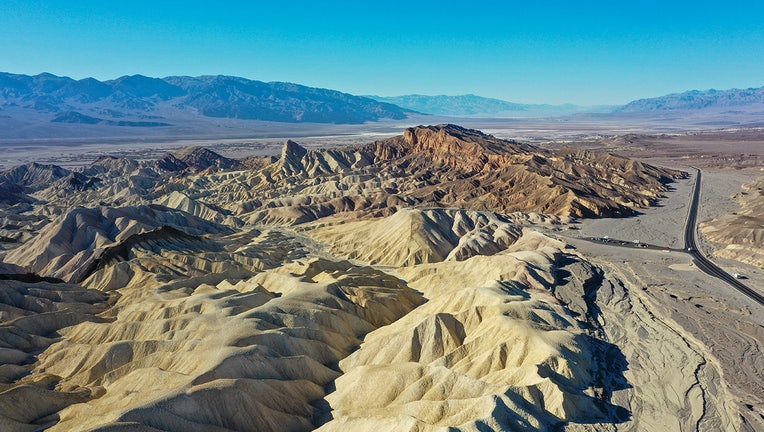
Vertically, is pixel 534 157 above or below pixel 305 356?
above

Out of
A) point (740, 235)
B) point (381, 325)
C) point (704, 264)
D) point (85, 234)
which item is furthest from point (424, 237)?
point (85, 234)

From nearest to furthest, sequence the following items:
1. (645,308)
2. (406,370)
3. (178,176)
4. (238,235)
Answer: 1. (406,370)
2. (645,308)
3. (238,235)
4. (178,176)

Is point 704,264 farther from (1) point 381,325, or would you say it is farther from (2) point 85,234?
(2) point 85,234

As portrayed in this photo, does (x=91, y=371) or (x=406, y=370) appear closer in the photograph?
(x=406, y=370)

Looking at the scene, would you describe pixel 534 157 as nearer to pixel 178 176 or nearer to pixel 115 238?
pixel 115 238

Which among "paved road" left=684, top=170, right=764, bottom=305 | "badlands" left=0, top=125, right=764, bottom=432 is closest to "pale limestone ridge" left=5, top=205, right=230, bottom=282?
"badlands" left=0, top=125, right=764, bottom=432

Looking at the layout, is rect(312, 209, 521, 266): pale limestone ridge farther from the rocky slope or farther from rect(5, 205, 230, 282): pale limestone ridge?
the rocky slope

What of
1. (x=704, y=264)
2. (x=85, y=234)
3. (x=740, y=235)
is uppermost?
(x=740, y=235)

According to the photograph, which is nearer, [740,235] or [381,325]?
→ [381,325]

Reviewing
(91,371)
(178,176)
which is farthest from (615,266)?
(178,176)

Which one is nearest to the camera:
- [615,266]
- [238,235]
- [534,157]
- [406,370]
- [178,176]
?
[406,370]
